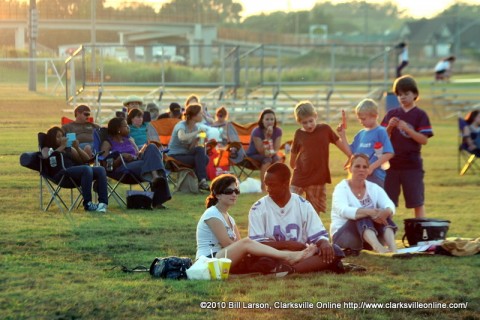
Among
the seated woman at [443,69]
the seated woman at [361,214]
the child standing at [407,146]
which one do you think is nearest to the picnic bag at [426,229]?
the seated woman at [361,214]

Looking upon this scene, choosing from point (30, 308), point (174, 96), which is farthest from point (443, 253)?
point (174, 96)

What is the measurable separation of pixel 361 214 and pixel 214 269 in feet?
6.77

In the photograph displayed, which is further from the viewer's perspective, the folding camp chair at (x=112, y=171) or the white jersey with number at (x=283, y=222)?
the folding camp chair at (x=112, y=171)

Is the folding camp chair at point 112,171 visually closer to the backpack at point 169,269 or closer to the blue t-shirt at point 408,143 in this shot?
the blue t-shirt at point 408,143

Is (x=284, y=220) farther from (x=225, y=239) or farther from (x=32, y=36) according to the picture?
(x=32, y=36)

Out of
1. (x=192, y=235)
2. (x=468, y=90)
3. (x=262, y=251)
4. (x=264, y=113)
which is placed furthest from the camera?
(x=468, y=90)

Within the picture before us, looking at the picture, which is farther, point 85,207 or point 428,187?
point 428,187

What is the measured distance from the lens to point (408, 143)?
12.2 metres

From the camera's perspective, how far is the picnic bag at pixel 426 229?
37.5 feet

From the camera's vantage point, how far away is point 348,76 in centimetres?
6319

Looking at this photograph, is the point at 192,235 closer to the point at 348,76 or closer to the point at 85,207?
the point at 85,207

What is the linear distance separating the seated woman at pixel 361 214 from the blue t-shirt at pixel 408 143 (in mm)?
1254

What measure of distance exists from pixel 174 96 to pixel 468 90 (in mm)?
18354

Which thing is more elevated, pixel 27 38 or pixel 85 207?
pixel 27 38
